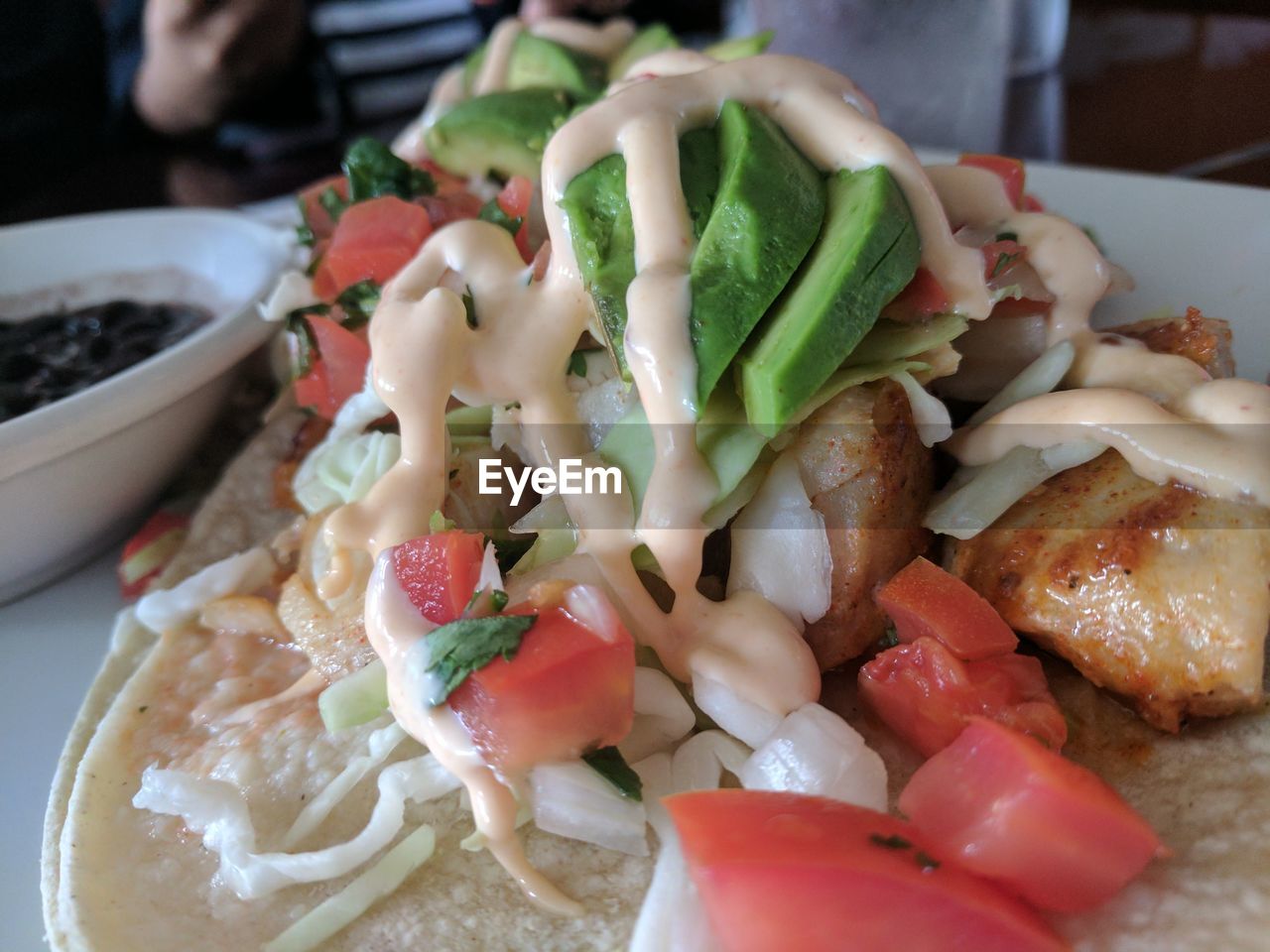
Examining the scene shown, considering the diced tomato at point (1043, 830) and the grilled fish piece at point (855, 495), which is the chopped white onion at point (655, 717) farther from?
the diced tomato at point (1043, 830)

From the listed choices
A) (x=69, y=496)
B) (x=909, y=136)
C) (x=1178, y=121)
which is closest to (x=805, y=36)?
(x=909, y=136)

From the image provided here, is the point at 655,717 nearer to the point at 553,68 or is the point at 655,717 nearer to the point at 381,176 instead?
the point at 381,176

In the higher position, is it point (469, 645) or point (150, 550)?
point (469, 645)

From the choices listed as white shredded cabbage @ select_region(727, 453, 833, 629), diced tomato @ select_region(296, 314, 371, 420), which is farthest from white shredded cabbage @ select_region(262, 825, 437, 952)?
diced tomato @ select_region(296, 314, 371, 420)

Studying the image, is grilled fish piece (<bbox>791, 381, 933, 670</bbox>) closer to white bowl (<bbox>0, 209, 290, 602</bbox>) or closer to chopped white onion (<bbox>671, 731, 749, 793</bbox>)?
chopped white onion (<bbox>671, 731, 749, 793</bbox>)

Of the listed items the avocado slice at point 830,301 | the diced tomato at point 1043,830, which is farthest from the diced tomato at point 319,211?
the diced tomato at point 1043,830

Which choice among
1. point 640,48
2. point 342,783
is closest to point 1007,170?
point 640,48

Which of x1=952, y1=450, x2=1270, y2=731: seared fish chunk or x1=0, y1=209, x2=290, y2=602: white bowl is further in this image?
x1=0, y1=209, x2=290, y2=602: white bowl
